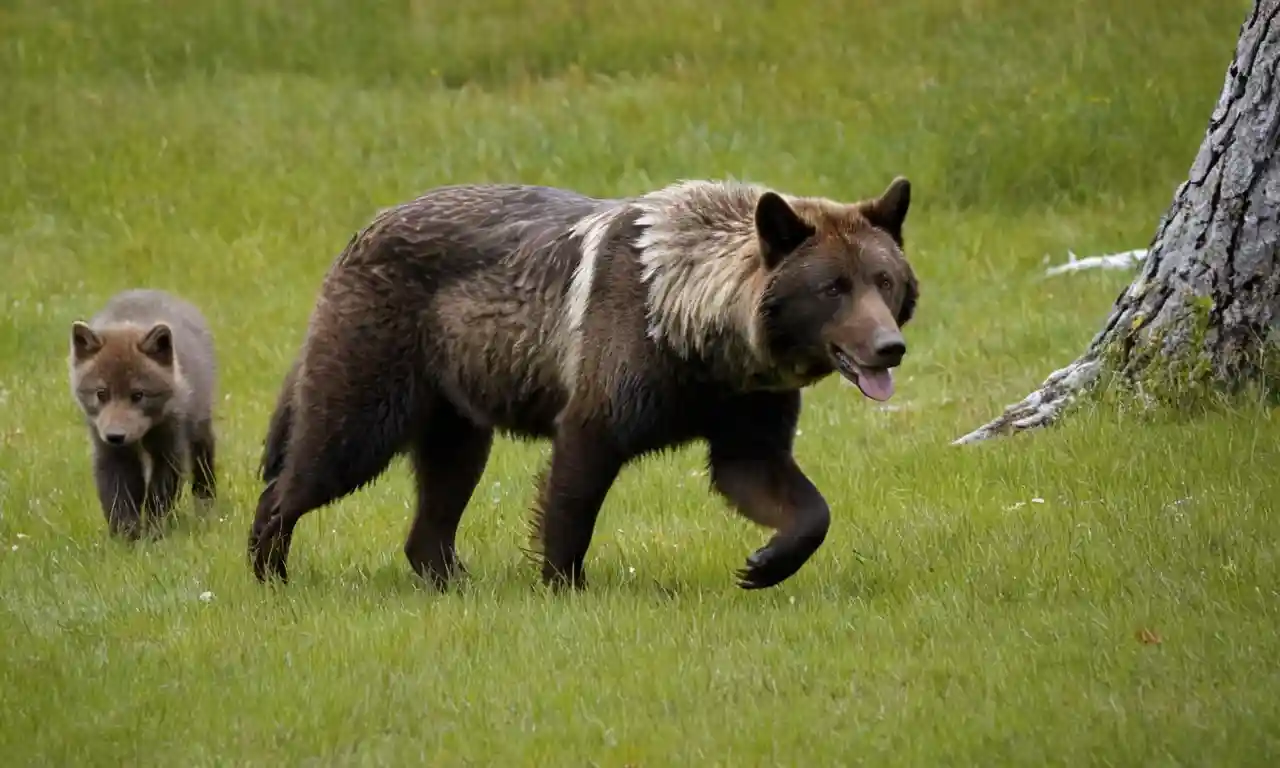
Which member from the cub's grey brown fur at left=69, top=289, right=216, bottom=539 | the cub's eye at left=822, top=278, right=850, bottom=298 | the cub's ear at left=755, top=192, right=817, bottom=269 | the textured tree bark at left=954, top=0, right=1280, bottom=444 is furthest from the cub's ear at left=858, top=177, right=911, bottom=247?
the cub's grey brown fur at left=69, top=289, right=216, bottom=539

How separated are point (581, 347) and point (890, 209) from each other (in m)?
1.49

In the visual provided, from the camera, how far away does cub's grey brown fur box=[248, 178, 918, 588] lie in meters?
Result: 7.09

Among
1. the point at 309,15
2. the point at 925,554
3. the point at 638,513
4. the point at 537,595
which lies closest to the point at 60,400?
the point at 638,513

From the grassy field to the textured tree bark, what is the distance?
14.2 inches

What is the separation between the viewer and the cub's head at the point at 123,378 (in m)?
9.98

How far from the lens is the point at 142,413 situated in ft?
33.1

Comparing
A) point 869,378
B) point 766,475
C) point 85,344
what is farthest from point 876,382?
point 85,344

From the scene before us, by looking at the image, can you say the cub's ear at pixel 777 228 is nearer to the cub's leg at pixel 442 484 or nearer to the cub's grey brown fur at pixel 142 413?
the cub's leg at pixel 442 484

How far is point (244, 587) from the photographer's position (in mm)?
8164

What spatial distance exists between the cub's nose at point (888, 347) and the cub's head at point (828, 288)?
39 millimetres

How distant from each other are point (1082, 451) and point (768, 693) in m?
3.68

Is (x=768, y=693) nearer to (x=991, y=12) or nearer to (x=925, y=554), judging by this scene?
(x=925, y=554)

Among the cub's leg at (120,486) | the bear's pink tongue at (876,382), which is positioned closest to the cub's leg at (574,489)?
the bear's pink tongue at (876,382)

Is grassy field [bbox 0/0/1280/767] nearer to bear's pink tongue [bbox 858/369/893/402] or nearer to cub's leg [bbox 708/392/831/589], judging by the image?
cub's leg [bbox 708/392/831/589]
